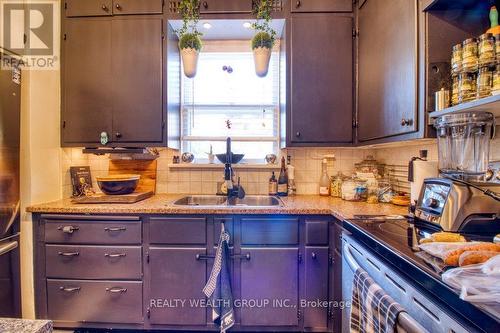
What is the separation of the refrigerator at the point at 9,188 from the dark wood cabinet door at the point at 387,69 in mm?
2258

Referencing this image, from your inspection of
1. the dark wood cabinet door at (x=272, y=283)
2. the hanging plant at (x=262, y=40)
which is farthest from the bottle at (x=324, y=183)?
the hanging plant at (x=262, y=40)

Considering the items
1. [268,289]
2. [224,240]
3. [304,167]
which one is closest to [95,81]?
[224,240]

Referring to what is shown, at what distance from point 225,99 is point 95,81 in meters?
1.07

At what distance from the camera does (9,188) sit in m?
1.56

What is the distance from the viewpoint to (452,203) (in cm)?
103

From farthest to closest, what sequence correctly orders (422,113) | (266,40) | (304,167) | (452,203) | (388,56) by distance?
(304,167), (266,40), (388,56), (422,113), (452,203)

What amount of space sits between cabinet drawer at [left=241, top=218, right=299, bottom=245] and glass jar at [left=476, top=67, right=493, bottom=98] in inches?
43.8

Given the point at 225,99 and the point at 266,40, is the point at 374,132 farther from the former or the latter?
the point at 225,99

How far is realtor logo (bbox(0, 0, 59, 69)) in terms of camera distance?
166 centimetres

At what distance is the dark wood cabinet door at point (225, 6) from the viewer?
197cm

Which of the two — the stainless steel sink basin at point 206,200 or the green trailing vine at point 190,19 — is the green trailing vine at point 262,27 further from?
the stainless steel sink basin at point 206,200

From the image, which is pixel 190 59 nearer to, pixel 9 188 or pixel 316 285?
pixel 9 188

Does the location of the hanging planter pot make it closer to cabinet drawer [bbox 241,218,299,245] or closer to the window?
the window

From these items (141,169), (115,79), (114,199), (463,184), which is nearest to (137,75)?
(115,79)
